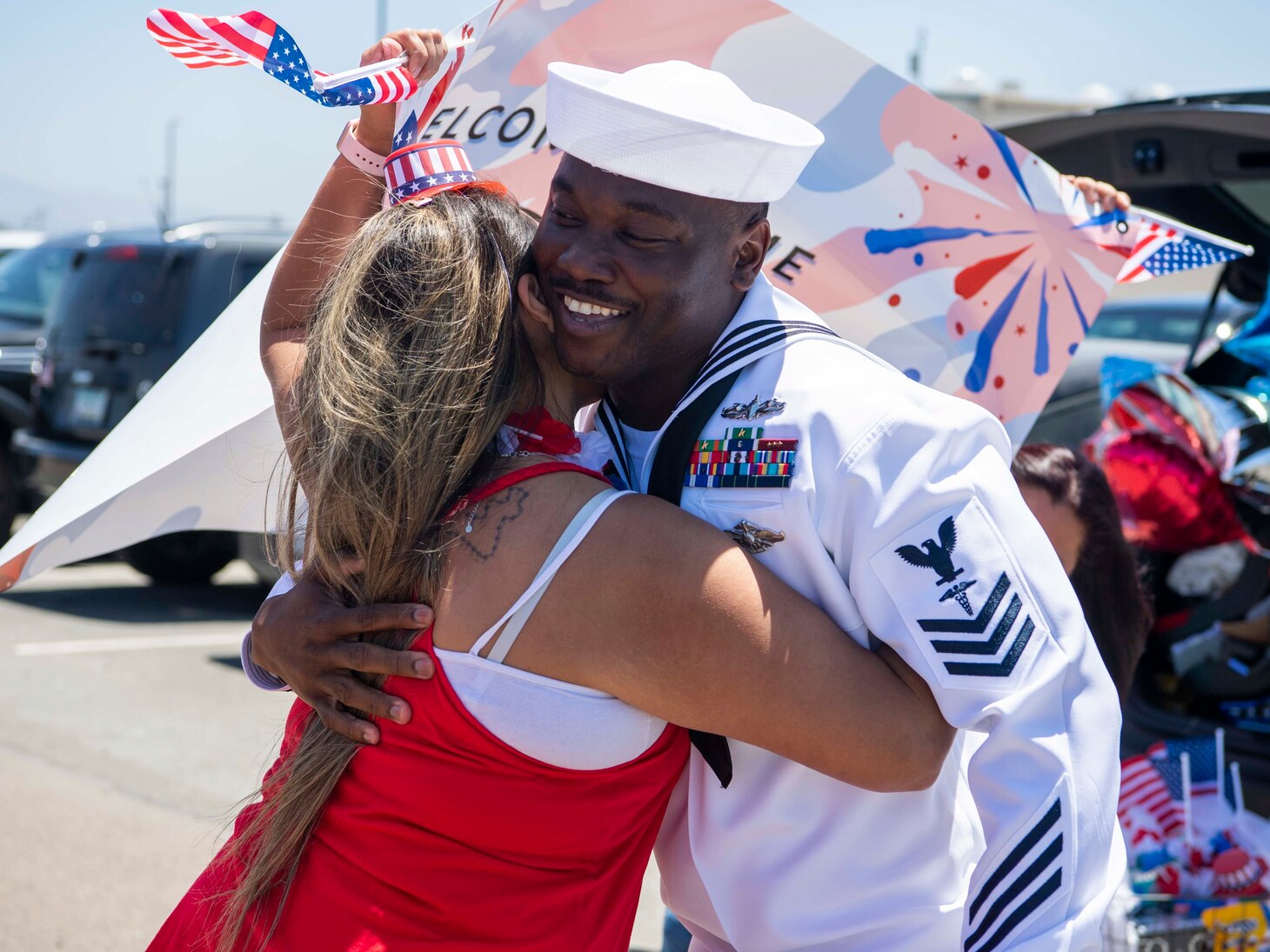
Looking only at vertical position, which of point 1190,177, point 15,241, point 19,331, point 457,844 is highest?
point 1190,177

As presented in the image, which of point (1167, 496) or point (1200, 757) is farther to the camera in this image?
point (1167, 496)

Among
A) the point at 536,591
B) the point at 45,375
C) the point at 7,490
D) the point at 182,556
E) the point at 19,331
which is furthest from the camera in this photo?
the point at 19,331

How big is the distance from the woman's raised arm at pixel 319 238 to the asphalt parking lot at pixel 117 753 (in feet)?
2.36

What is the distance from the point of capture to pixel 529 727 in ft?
4.67

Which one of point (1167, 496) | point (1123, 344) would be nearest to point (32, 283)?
point (1123, 344)

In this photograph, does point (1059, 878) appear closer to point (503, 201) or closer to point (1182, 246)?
point (503, 201)

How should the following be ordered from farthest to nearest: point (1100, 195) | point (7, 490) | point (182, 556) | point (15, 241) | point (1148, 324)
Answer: point (15, 241) → point (7, 490) → point (182, 556) → point (1148, 324) → point (1100, 195)

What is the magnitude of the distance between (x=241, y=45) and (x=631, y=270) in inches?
25.6

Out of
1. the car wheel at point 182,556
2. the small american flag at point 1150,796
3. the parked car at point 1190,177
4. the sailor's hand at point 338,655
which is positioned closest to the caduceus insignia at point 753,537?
the sailor's hand at point 338,655

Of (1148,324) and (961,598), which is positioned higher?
(961,598)

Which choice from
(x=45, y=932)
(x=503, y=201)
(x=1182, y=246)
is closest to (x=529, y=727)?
(x=503, y=201)

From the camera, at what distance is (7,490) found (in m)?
8.04

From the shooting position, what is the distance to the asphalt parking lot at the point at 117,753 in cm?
365

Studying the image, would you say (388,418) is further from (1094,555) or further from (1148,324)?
(1148,324)
